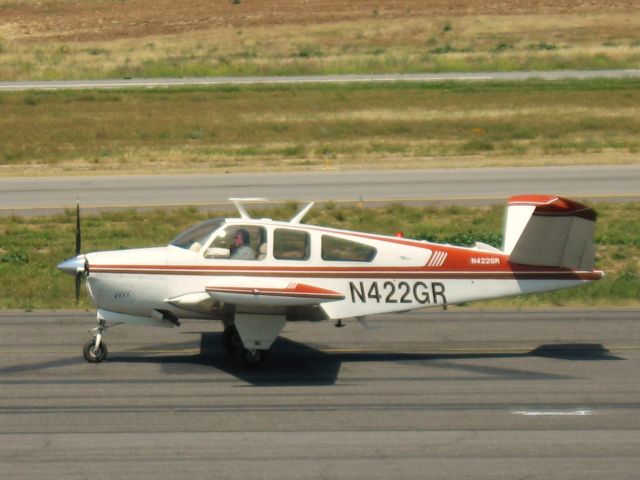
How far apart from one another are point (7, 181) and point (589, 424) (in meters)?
25.2

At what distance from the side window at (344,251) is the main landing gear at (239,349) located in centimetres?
166

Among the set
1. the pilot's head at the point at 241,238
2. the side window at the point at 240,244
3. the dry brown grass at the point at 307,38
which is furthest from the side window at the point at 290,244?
the dry brown grass at the point at 307,38

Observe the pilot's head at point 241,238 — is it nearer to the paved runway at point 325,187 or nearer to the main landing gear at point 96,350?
the main landing gear at point 96,350

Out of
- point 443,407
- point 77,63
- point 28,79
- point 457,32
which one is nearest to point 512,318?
point 443,407

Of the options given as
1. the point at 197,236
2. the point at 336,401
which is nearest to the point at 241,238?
the point at 197,236

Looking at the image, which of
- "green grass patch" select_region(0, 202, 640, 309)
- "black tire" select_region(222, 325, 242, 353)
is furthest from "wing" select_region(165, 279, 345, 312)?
"green grass patch" select_region(0, 202, 640, 309)

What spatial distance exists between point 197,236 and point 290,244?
4.40 feet

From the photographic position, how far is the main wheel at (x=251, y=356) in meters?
15.9

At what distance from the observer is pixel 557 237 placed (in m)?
16.2

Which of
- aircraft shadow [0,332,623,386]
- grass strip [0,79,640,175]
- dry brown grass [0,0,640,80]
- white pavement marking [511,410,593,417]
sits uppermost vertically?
dry brown grass [0,0,640,80]

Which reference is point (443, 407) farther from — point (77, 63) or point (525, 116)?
point (77, 63)

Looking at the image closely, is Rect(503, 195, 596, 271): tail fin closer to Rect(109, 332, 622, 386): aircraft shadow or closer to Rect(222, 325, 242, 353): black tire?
Rect(109, 332, 622, 386): aircraft shadow

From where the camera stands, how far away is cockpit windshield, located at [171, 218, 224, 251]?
1616cm

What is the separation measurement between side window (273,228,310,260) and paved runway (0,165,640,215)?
13.7 m
